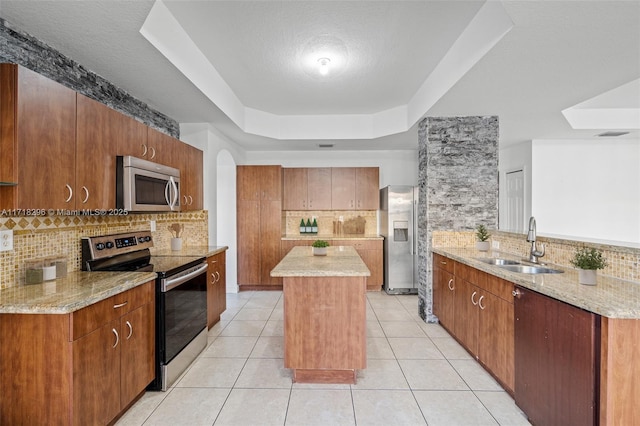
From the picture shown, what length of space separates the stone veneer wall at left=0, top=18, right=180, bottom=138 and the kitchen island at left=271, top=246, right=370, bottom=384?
2.10 metres

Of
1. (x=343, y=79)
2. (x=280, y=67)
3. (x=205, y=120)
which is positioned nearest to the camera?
(x=280, y=67)

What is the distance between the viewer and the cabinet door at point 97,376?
1557mm

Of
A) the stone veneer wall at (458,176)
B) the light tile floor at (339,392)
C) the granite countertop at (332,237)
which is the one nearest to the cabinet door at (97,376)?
the light tile floor at (339,392)

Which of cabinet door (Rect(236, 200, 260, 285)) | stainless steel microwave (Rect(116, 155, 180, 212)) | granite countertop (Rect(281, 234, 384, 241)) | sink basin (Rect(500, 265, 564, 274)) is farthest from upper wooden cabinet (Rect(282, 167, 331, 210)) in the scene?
sink basin (Rect(500, 265, 564, 274))

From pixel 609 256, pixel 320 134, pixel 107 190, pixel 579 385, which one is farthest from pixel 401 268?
pixel 107 190

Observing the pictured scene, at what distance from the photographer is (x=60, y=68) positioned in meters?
2.16

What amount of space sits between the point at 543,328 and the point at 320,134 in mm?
3557

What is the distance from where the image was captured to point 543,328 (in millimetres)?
1760

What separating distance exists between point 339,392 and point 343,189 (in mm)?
A: 3517

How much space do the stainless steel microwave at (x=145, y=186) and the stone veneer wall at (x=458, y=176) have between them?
281cm

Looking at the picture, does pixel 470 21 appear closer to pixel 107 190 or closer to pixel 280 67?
pixel 280 67

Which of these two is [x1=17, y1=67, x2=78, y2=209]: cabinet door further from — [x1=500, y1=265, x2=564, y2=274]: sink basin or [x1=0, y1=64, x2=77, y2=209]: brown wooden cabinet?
[x1=500, y1=265, x2=564, y2=274]: sink basin

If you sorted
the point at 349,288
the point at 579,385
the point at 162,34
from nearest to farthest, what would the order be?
the point at 579,385 → the point at 162,34 → the point at 349,288

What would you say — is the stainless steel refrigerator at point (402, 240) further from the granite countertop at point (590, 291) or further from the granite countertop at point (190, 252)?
the granite countertop at point (190, 252)
